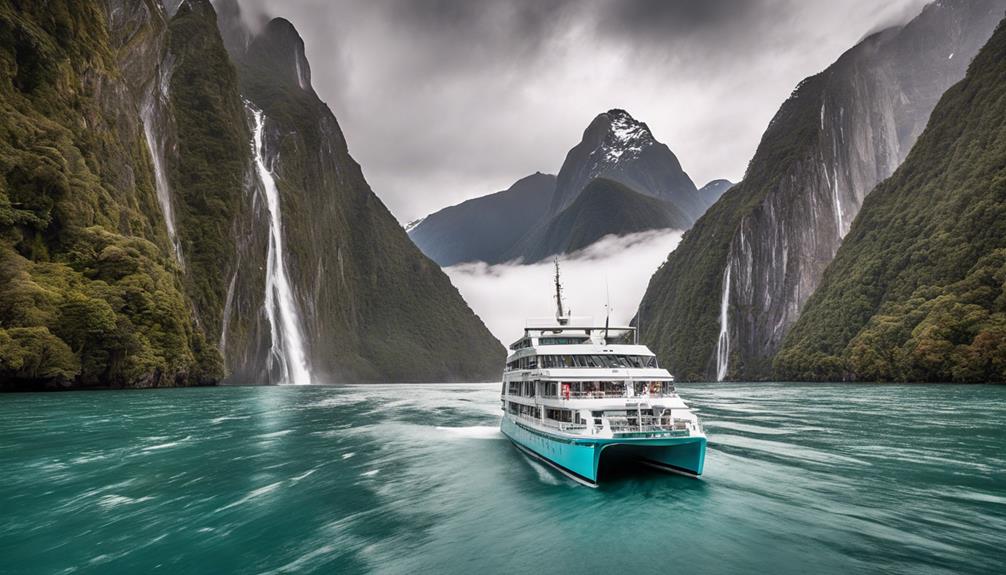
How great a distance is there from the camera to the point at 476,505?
68.3 ft

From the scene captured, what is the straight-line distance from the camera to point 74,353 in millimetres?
60281

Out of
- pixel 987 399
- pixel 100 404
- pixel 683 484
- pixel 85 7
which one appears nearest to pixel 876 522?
pixel 683 484

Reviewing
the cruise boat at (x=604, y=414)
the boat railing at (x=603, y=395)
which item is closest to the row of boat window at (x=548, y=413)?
the cruise boat at (x=604, y=414)

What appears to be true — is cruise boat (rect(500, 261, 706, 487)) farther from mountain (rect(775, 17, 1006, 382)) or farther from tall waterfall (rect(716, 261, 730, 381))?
tall waterfall (rect(716, 261, 730, 381))

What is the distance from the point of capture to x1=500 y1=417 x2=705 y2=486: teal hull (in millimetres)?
21047

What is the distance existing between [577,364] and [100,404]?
160ft

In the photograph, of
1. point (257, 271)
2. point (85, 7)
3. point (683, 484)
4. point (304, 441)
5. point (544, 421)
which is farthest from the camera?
point (257, 271)

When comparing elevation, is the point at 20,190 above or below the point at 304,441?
above

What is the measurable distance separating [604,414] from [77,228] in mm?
78019

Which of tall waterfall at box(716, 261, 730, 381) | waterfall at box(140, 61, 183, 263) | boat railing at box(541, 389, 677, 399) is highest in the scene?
waterfall at box(140, 61, 183, 263)

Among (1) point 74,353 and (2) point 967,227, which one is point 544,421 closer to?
(1) point 74,353

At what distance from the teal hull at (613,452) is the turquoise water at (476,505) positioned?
79 centimetres

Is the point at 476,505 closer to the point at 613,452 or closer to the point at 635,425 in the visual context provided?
the point at 613,452

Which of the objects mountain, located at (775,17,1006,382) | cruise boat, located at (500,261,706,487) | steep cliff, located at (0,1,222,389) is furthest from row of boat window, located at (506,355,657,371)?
mountain, located at (775,17,1006,382)
